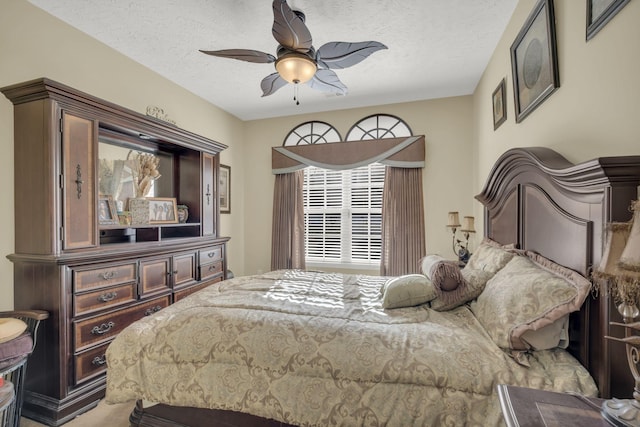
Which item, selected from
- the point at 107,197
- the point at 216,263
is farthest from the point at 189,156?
the point at 216,263

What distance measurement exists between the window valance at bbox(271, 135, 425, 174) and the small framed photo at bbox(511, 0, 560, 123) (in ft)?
5.33

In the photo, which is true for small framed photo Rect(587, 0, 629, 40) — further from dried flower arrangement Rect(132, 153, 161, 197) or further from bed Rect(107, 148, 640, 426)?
dried flower arrangement Rect(132, 153, 161, 197)

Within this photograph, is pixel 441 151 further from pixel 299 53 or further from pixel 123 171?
pixel 123 171

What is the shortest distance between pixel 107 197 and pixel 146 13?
1.53 metres

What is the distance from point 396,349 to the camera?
4.37ft

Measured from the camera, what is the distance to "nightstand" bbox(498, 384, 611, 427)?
31.5 inches

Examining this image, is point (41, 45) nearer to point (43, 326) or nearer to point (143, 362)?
point (43, 326)

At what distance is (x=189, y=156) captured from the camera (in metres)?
3.35

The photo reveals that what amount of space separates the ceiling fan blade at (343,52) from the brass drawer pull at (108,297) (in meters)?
2.35

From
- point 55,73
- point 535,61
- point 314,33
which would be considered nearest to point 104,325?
point 55,73

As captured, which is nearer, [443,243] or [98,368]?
[98,368]

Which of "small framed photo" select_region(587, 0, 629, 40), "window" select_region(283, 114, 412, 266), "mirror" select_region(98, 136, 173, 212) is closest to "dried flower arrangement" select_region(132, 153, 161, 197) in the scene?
"mirror" select_region(98, 136, 173, 212)

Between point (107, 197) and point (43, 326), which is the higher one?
point (107, 197)

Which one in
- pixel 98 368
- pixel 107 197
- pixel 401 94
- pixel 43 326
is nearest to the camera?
pixel 43 326
